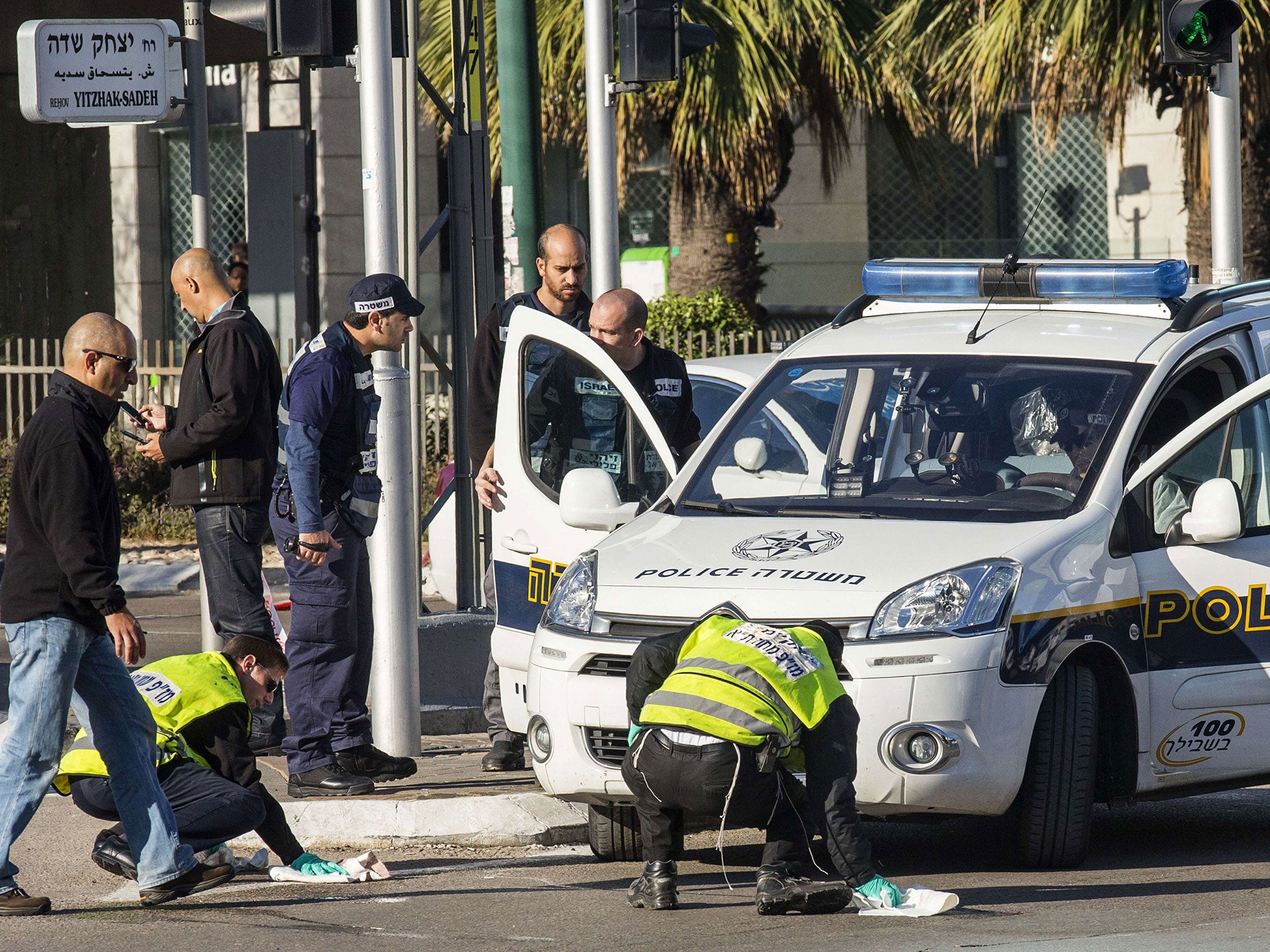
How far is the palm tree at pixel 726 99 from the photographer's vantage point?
16391mm

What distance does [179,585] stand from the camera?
14.6 meters

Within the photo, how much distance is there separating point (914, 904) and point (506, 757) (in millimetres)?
2618

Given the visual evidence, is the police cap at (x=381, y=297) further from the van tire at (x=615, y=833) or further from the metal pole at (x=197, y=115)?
the van tire at (x=615, y=833)

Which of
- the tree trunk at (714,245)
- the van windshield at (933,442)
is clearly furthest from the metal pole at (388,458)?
the tree trunk at (714,245)

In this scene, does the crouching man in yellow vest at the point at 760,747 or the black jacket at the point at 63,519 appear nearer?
the crouching man in yellow vest at the point at 760,747

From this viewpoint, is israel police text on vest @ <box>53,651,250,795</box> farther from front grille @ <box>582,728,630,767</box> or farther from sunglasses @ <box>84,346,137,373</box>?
front grille @ <box>582,728,630,767</box>

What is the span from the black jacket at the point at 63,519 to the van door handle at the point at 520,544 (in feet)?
6.48

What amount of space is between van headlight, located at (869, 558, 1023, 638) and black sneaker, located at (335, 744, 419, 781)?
93.4 inches

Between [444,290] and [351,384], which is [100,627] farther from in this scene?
[444,290]

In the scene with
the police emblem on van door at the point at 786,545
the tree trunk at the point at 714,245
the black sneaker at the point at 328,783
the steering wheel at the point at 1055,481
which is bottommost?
the black sneaker at the point at 328,783

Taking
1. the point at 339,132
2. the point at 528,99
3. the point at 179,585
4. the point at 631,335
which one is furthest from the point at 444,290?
the point at 631,335

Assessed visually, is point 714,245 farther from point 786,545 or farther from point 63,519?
point 63,519

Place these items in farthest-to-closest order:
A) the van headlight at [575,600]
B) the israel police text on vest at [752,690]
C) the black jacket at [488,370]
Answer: the black jacket at [488,370] → the van headlight at [575,600] → the israel police text on vest at [752,690]

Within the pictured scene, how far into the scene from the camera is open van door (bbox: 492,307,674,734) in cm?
756
